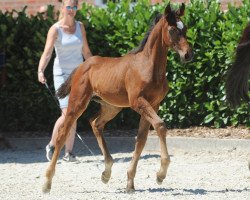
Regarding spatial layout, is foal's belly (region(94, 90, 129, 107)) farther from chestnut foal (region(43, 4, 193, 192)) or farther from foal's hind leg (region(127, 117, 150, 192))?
foal's hind leg (region(127, 117, 150, 192))

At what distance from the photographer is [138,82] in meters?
7.00

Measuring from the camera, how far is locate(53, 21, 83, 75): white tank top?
360 inches

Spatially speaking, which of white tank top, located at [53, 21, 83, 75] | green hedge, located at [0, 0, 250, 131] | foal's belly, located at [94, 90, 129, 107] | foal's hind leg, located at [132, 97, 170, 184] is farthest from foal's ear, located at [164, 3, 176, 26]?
green hedge, located at [0, 0, 250, 131]

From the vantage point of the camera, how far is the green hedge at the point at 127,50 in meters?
10.5

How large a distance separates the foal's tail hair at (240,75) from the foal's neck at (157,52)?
108 centimetres

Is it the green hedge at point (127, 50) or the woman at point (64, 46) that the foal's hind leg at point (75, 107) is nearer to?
the woman at point (64, 46)

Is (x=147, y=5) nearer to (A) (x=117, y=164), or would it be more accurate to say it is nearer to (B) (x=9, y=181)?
(A) (x=117, y=164)

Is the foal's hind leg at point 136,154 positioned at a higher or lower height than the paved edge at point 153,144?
higher

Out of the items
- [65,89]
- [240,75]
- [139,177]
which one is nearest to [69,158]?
[139,177]

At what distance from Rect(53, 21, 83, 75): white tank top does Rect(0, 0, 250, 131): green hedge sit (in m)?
1.79

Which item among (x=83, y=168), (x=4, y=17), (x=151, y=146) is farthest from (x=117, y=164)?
(x=4, y=17)

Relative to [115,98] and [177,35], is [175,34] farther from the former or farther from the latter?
[115,98]

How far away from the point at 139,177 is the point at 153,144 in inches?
90.2

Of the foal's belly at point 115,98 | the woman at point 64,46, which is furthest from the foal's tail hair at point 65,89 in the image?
the woman at point 64,46
